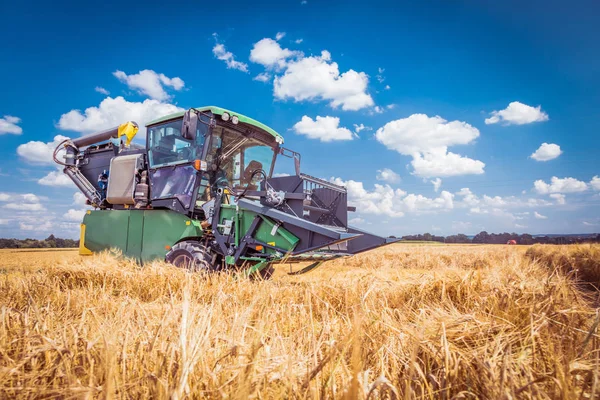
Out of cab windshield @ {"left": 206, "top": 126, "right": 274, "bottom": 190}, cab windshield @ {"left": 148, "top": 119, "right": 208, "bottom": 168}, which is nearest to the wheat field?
cab windshield @ {"left": 148, "top": 119, "right": 208, "bottom": 168}

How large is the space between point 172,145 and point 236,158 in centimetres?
134

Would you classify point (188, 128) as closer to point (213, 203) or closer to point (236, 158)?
point (213, 203)

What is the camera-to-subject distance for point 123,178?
299 inches

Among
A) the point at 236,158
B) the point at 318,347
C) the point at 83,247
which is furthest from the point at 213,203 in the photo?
the point at 318,347

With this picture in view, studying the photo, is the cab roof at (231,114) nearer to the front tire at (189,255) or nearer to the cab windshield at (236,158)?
the cab windshield at (236,158)

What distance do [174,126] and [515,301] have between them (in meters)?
6.54

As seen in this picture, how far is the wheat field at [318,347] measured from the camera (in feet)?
3.47

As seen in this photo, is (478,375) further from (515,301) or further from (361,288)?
(361,288)

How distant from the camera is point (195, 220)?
6.25 m

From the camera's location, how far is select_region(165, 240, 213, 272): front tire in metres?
5.62

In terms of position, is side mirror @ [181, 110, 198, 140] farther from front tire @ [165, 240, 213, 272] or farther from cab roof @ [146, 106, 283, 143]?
front tire @ [165, 240, 213, 272]

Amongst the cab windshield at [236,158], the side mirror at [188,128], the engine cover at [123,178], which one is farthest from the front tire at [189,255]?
the engine cover at [123,178]

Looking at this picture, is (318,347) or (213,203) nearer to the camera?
(318,347)

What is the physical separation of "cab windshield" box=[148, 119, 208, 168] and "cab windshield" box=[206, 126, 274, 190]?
0.26 metres
